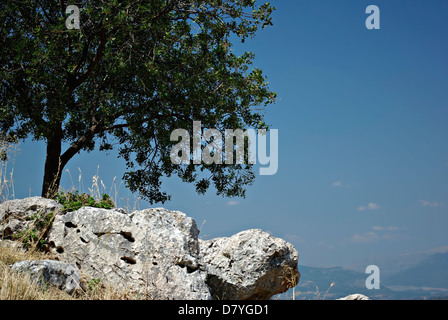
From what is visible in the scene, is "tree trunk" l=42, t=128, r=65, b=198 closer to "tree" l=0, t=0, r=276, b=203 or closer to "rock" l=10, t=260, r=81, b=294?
"tree" l=0, t=0, r=276, b=203

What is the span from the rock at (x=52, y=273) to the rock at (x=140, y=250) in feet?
1.81

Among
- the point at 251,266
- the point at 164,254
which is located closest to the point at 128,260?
the point at 164,254

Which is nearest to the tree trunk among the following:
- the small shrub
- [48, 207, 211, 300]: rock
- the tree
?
the tree

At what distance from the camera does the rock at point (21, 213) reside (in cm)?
927

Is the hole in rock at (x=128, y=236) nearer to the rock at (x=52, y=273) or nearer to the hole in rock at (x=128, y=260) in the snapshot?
the hole in rock at (x=128, y=260)

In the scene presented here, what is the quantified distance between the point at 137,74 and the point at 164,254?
9580 mm

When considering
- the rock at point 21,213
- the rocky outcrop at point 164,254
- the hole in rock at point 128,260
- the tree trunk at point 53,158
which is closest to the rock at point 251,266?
the rocky outcrop at point 164,254

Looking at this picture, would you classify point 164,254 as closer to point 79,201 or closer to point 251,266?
point 251,266

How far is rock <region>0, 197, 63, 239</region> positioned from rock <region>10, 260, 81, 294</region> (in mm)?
2279

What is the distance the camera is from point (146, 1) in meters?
14.3

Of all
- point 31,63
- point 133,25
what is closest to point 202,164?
point 133,25

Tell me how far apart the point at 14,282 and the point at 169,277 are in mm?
2385

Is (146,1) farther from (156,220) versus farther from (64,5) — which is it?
(156,220)
